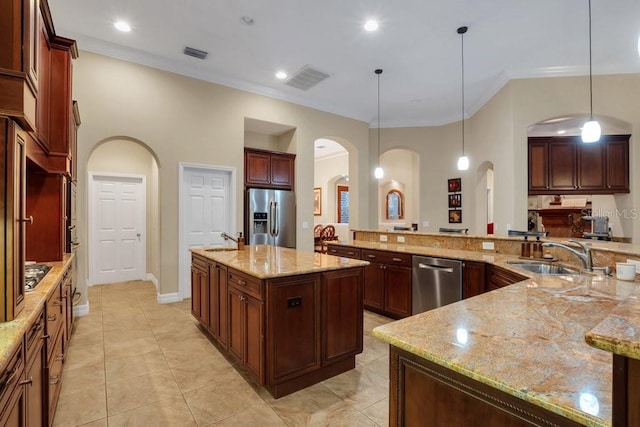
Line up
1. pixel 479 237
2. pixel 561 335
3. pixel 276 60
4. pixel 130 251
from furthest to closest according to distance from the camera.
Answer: pixel 130 251, pixel 276 60, pixel 479 237, pixel 561 335

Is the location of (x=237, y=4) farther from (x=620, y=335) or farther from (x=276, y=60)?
(x=620, y=335)

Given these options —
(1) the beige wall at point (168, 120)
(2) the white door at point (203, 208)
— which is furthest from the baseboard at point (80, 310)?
(2) the white door at point (203, 208)

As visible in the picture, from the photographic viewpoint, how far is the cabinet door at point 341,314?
2.41 metres

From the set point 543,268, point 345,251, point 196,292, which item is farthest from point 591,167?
point 196,292

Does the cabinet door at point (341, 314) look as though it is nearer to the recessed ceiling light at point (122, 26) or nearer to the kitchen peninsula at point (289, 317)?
the kitchen peninsula at point (289, 317)

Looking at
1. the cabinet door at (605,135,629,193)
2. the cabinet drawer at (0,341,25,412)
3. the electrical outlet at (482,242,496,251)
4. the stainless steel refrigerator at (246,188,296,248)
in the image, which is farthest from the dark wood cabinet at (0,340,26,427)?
the cabinet door at (605,135,629,193)

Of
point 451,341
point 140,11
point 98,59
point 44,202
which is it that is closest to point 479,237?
point 451,341

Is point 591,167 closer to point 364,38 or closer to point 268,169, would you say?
point 364,38

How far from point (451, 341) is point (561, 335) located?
0.42 m

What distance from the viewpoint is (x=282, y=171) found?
5785 mm

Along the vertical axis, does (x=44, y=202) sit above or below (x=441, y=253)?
above

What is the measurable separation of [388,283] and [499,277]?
4.43 feet

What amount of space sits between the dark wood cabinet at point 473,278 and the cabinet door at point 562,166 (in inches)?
115

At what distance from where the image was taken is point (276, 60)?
454 cm
